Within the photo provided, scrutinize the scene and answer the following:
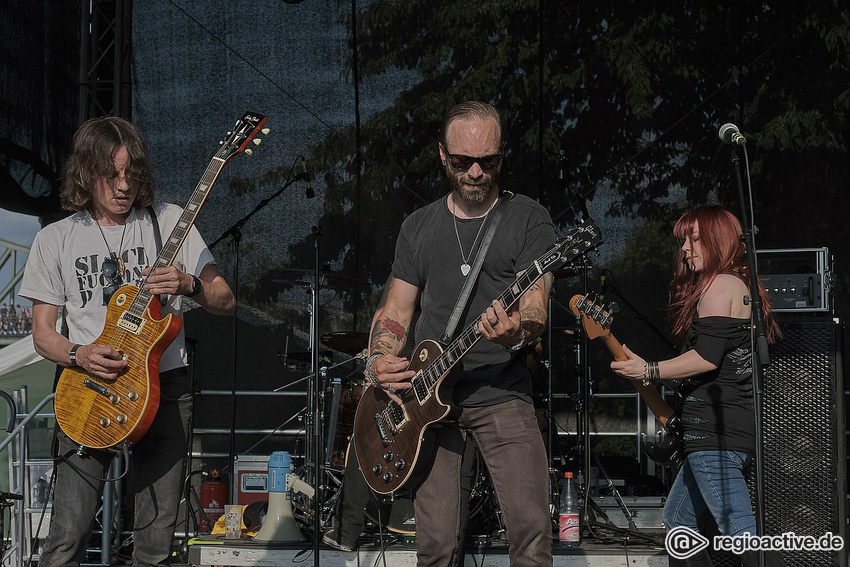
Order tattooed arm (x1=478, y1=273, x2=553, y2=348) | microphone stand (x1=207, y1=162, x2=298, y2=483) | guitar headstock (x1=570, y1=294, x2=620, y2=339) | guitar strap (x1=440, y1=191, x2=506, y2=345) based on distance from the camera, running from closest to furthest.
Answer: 1. tattooed arm (x1=478, y1=273, x2=553, y2=348)
2. guitar strap (x1=440, y1=191, x2=506, y2=345)
3. guitar headstock (x1=570, y1=294, x2=620, y2=339)
4. microphone stand (x1=207, y1=162, x2=298, y2=483)

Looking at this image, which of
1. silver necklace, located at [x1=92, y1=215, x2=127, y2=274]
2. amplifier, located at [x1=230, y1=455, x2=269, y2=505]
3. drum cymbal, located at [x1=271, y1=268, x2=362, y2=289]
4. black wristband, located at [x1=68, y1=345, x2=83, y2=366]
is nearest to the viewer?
black wristband, located at [x1=68, y1=345, x2=83, y2=366]

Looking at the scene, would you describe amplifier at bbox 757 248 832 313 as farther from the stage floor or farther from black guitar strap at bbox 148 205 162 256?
black guitar strap at bbox 148 205 162 256

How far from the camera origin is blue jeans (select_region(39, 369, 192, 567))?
363 cm

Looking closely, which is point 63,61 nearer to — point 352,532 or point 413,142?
point 413,142

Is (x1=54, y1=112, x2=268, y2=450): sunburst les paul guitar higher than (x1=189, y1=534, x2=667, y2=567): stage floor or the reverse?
higher

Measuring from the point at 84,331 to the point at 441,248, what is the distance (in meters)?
1.50

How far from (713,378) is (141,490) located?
2.58 metres

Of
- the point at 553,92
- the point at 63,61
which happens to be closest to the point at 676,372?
the point at 553,92

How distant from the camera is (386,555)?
5535 mm

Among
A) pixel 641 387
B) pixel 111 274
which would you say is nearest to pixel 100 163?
pixel 111 274

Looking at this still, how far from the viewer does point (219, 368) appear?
7922 mm

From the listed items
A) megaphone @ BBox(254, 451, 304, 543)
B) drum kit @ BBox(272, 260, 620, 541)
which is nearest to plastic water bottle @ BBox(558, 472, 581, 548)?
drum kit @ BBox(272, 260, 620, 541)

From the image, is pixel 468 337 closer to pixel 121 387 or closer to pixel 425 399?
pixel 425 399

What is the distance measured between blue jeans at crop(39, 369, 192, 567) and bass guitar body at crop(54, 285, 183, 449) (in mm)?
77
